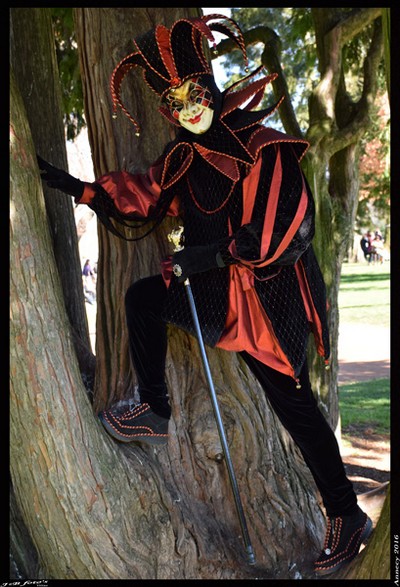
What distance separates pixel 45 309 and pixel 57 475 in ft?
2.18

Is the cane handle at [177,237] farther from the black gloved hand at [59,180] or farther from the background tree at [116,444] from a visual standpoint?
the black gloved hand at [59,180]

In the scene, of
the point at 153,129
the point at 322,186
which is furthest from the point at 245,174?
the point at 322,186

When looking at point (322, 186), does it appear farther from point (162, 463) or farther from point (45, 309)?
point (45, 309)

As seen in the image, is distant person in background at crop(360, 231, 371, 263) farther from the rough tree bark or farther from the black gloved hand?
the black gloved hand

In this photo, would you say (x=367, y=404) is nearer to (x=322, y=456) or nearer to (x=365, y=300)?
(x=322, y=456)

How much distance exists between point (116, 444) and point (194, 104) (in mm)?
1513

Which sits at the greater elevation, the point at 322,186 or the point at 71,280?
the point at 322,186

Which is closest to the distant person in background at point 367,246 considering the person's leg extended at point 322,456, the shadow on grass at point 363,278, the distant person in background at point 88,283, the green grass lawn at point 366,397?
the shadow on grass at point 363,278

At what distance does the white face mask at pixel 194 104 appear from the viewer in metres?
3.17

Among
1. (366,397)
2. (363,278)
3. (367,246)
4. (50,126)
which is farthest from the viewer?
(367,246)

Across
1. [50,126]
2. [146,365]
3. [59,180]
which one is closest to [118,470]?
[146,365]

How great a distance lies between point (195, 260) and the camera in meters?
3.22

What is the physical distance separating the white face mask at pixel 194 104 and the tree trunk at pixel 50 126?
45.2 inches

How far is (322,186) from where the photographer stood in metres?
6.04
